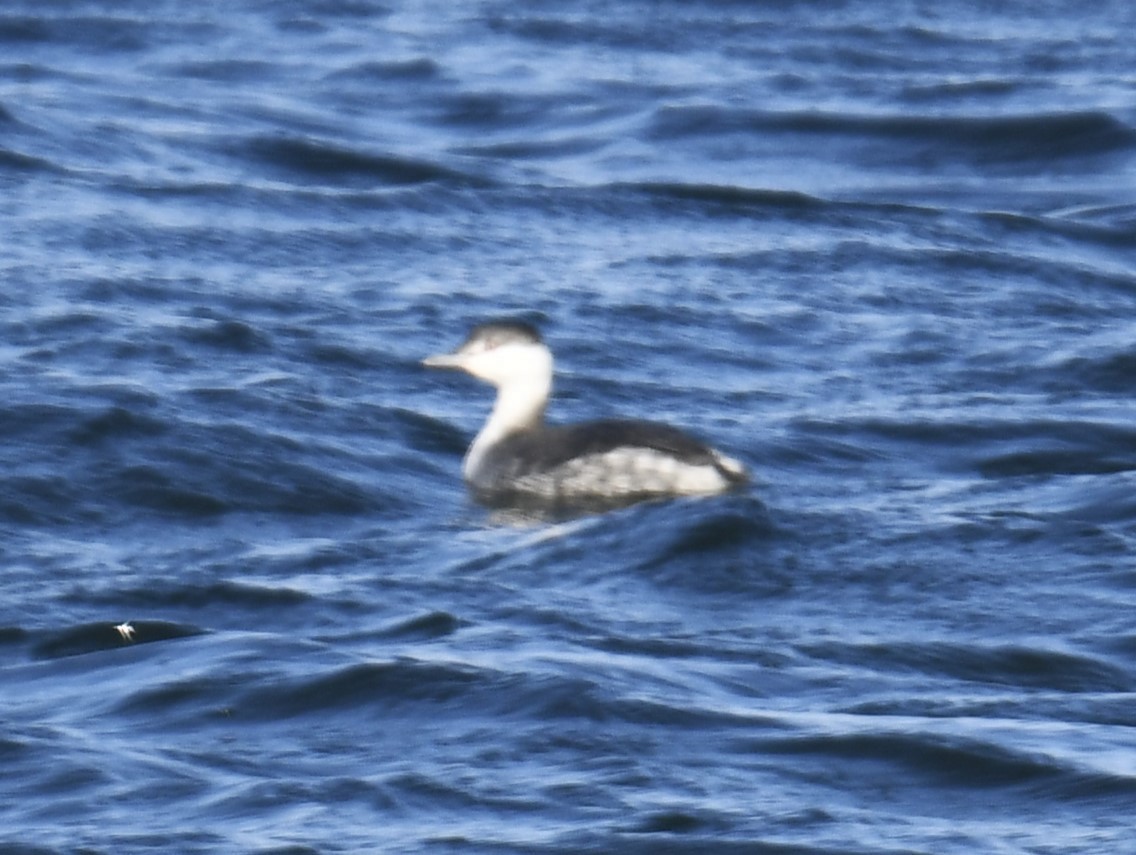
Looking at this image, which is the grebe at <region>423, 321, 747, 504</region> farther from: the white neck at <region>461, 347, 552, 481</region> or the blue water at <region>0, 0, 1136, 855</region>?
the blue water at <region>0, 0, 1136, 855</region>

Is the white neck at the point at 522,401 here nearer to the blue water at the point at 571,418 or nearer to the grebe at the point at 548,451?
the grebe at the point at 548,451

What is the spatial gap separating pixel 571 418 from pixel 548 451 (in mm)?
2125

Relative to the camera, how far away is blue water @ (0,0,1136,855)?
8312 millimetres

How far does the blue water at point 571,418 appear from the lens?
8312mm

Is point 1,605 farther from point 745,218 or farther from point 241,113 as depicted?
point 241,113

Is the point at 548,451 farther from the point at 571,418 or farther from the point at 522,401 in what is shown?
the point at 571,418

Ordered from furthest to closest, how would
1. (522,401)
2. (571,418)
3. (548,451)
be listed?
(571,418)
(522,401)
(548,451)

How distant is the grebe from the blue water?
0.29m

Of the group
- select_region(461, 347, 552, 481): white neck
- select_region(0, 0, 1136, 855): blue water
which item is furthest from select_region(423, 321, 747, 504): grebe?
select_region(0, 0, 1136, 855): blue water

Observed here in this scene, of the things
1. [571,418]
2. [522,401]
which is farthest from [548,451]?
[571,418]

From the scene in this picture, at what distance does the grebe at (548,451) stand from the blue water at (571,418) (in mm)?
286

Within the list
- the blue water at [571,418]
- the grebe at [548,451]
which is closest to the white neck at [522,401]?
the grebe at [548,451]

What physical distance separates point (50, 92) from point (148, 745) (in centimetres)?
1369

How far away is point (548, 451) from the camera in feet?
40.1
